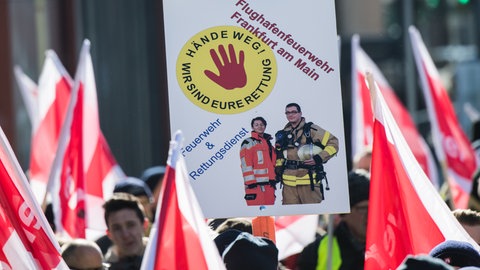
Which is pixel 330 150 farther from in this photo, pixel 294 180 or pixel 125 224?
pixel 125 224

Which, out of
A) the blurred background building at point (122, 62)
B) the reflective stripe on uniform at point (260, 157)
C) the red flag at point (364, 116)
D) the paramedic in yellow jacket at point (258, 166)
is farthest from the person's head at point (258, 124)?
the blurred background building at point (122, 62)

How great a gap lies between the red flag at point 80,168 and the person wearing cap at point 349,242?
132cm

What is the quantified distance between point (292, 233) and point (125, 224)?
3.28 feet

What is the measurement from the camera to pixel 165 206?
560 cm

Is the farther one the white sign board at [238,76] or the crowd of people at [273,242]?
the white sign board at [238,76]

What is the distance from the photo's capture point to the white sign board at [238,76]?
6.50 meters

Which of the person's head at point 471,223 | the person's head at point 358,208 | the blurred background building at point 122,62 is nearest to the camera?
the person's head at point 471,223

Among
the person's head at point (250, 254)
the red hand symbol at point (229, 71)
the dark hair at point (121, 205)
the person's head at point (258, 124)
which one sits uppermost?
the red hand symbol at point (229, 71)

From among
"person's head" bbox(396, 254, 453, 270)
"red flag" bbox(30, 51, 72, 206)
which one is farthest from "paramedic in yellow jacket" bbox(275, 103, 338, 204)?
"red flag" bbox(30, 51, 72, 206)

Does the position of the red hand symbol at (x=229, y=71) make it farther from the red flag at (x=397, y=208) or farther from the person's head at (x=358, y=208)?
the person's head at (x=358, y=208)

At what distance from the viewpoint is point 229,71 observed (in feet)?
21.6

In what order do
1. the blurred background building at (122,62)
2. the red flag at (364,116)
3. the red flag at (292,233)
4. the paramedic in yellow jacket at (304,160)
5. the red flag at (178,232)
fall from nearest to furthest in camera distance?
the red flag at (178,232)
the paramedic in yellow jacket at (304,160)
the red flag at (292,233)
the red flag at (364,116)
the blurred background building at (122,62)

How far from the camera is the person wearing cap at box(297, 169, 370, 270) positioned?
7.90 metres

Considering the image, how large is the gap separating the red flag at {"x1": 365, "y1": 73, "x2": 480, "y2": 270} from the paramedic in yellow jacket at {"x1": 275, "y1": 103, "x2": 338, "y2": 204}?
0.23m
